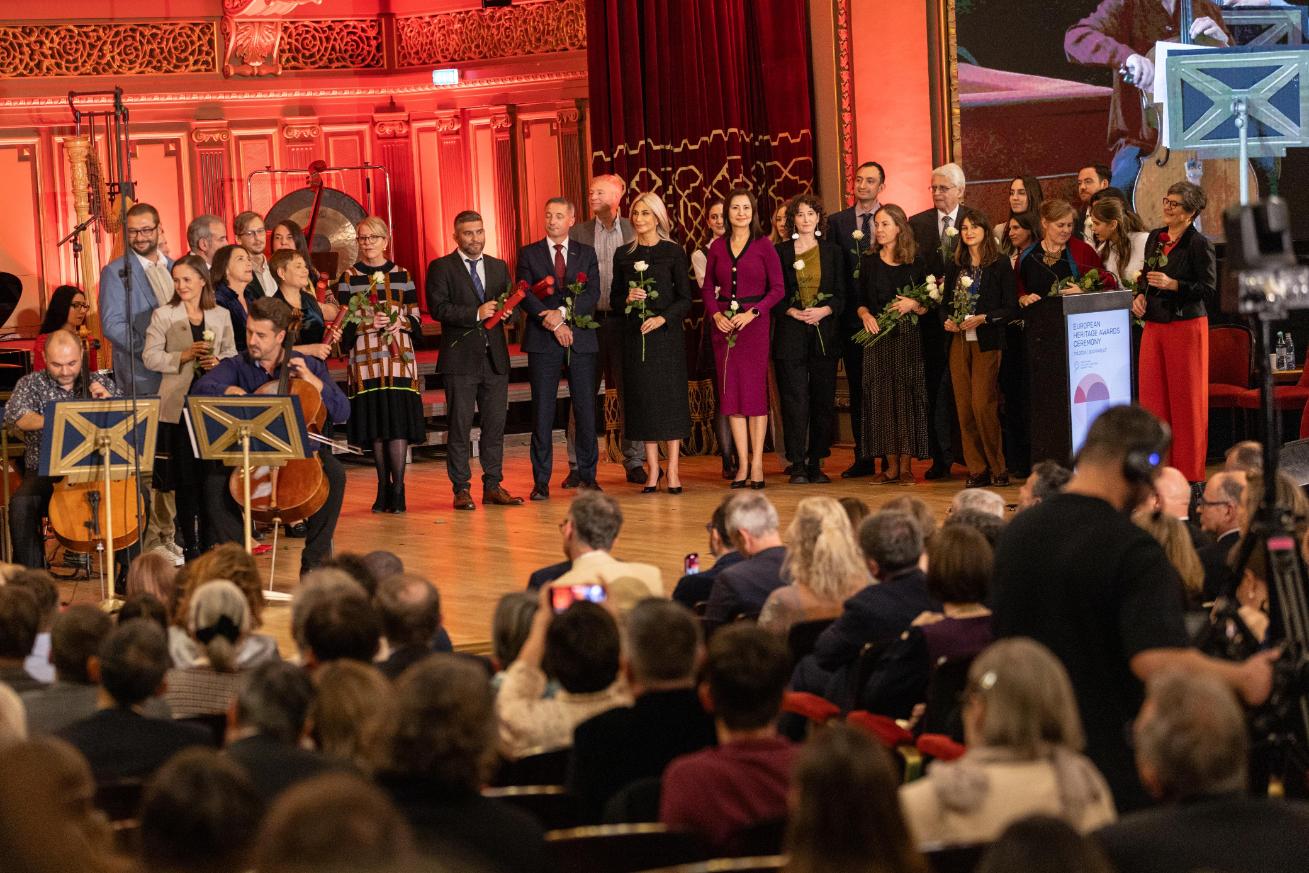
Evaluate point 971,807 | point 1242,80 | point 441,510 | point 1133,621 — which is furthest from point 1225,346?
point 971,807

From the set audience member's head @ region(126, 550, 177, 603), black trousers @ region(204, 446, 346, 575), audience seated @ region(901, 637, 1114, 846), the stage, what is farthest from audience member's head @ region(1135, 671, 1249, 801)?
black trousers @ region(204, 446, 346, 575)

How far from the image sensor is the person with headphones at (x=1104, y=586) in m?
3.37

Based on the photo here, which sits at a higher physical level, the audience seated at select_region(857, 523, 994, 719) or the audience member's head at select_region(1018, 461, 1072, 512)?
the audience member's head at select_region(1018, 461, 1072, 512)

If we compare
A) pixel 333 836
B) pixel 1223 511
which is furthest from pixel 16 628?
pixel 1223 511

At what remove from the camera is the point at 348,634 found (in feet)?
12.7

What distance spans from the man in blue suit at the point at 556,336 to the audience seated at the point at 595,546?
4636 millimetres

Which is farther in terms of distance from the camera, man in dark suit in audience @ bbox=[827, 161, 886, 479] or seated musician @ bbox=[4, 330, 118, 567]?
man in dark suit in audience @ bbox=[827, 161, 886, 479]

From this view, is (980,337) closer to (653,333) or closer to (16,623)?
(653,333)

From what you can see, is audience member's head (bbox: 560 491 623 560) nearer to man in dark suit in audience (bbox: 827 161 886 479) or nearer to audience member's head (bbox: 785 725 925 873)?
audience member's head (bbox: 785 725 925 873)

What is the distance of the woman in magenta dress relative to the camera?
31.2 feet

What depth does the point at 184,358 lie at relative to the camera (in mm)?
7680

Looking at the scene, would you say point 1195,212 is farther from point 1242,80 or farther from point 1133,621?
point 1133,621

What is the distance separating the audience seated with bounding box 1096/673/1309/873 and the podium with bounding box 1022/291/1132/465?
4.94 metres

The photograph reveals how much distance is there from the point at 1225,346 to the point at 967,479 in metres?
1.67
